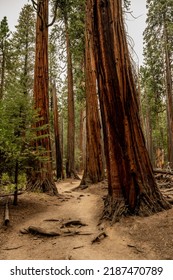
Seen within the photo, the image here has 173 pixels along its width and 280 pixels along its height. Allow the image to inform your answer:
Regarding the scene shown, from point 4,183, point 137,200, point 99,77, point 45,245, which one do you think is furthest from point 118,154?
point 4,183

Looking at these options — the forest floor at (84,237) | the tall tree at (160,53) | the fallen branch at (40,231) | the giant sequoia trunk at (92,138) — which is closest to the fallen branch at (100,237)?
the forest floor at (84,237)

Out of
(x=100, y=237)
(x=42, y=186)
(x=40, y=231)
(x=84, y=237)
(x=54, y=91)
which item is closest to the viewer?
(x=100, y=237)

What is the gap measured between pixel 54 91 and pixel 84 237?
16761 millimetres

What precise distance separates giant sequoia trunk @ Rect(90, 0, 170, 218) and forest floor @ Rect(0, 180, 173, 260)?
47 centimetres

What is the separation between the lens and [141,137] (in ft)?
18.8

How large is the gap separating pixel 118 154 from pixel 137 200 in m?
1.08

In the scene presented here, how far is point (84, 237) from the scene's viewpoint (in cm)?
483

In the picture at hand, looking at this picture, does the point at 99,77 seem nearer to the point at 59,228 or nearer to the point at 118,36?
the point at 118,36

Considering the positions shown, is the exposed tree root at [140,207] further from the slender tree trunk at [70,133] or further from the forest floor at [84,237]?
the slender tree trunk at [70,133]

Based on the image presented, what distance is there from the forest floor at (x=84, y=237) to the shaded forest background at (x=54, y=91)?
72cm

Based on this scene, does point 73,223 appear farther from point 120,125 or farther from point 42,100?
point 42,100

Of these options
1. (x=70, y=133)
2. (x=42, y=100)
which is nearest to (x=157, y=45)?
(x=70, y=133)

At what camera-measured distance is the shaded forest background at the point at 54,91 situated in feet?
21.6

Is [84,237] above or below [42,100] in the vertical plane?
below
